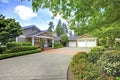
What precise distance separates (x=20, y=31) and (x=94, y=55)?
12961 millimetres

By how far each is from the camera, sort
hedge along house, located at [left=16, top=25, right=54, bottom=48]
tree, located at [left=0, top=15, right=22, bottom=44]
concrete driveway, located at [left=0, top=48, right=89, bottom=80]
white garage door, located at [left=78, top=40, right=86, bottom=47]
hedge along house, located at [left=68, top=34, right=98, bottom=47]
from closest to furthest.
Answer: concrete driveway, located at [left=0, top=48, right=89, bottom=80] → tree, located at [left=0, top=15, right=22, bottom=44] → hedge along house, located at [left=16, top=25, right=54, bottom=48] → hedge along house, located at [left=68, top=34, right=98, bottom=47] → white garage door, located at [left=78, top=40, right=86, bottom=47]

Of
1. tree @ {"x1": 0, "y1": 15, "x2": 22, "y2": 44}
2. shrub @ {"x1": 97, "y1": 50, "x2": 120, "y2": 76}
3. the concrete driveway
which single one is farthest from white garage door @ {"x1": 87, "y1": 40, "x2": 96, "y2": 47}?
shrub @ {"x1": 97, "y1": 50, "x2": 120, "y2": 76}

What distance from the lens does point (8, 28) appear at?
1891cm

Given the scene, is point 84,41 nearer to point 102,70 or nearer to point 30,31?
point 30,31

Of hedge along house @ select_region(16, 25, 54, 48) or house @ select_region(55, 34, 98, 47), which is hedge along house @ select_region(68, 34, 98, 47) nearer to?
house @ select_region(55, 34, 98, 47)

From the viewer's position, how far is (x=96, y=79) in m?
5.55

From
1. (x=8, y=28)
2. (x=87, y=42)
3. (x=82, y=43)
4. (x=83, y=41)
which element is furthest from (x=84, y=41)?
(x=8, y=28)

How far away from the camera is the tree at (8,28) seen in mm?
18577

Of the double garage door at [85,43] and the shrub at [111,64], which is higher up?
the double garage door at [85,43]

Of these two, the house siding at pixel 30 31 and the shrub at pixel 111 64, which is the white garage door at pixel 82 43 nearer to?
the house siding at pixel 30 31

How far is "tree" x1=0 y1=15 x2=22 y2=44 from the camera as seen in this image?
18577mm

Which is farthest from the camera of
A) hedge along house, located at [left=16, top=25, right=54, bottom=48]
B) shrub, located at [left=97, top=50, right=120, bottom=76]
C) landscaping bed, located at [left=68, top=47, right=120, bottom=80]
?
hedge along house, located at [left=16, top=25, right=54, bottom=48]

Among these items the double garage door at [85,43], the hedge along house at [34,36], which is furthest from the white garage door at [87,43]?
the hedge along house at [34,36]

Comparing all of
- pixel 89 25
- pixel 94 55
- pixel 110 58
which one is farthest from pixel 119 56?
pixel 89 25
